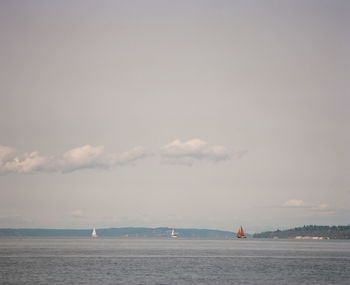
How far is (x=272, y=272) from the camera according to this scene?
89875mm

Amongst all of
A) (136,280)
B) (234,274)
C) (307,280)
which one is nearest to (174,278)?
(136,280)

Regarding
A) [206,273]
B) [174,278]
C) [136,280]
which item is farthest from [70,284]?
[206,273]

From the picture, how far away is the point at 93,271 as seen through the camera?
8750 cm

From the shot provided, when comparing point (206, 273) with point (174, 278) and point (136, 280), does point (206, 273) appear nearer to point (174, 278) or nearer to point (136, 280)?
point (174, 278)

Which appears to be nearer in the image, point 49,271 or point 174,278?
point 174,278

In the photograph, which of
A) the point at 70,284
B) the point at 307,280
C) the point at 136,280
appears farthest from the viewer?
the point at 307,280

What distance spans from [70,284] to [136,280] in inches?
382

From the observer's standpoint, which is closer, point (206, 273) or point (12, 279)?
point (12, 279)

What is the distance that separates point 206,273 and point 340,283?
21961 millimetres

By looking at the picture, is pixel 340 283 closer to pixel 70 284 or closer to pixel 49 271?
pixel 70 284

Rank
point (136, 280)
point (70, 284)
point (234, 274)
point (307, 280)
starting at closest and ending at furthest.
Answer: point (70, 284), point (136, 280), point (307, 280), point (234, 274)

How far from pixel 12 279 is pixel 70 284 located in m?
11.2

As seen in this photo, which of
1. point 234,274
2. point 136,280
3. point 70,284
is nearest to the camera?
point 70,284

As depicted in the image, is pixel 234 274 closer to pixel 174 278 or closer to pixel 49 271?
pixel 174 278
